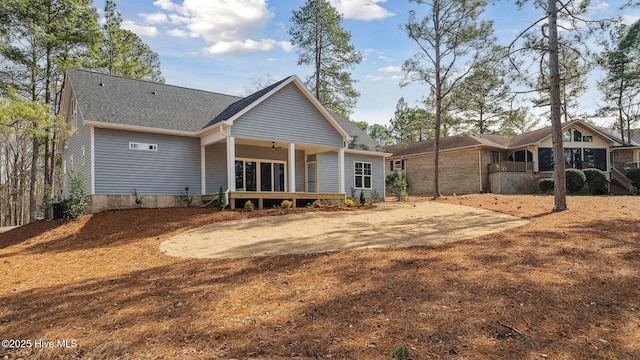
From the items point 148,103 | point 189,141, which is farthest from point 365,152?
point 148,103

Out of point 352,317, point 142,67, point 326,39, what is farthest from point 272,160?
point 142,67

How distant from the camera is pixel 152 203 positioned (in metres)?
15.7

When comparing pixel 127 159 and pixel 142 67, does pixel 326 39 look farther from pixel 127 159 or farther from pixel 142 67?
pixel 127 159

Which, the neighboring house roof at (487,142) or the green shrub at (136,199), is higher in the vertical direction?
the neighboring house roof at (487,142)

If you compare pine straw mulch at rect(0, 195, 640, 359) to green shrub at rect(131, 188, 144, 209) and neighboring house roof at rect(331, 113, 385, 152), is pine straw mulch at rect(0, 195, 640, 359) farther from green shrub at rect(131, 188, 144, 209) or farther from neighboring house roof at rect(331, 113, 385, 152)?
neighboring house roof at rect(331, 113, 385, 152)

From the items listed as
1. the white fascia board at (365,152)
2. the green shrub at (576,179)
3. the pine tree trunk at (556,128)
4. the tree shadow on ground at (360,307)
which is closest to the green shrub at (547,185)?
the green shrub at (576,179)

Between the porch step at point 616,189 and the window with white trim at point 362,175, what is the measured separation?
15486 millimetres

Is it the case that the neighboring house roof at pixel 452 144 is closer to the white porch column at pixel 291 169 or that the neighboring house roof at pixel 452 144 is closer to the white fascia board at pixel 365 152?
the white fascia board at pixel 365 152

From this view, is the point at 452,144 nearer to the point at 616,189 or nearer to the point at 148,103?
the point at 616,189

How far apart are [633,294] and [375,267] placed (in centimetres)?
351

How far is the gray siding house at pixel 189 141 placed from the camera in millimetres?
15016

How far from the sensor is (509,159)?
30.8m

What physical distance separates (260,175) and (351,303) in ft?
48.8

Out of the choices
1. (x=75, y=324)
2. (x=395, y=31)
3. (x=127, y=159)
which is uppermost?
(x=395, y=31)
